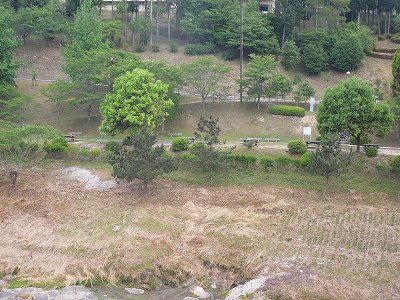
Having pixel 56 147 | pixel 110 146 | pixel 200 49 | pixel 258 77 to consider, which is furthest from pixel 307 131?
pixel 200 49

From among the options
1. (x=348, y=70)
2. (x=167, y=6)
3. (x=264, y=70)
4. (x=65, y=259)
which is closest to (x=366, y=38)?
(x=348, y=70)

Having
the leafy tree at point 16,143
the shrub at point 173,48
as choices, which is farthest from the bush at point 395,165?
the shrub at point 173,48

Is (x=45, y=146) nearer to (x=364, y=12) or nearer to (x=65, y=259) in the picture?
(x=65, y=259)

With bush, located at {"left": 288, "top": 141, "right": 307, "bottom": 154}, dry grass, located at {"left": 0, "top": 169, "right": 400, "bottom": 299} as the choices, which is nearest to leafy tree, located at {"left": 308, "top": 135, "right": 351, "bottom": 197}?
dry grass, located at {"left": 0, "top": 169, "right": 400, "bottom": 299}

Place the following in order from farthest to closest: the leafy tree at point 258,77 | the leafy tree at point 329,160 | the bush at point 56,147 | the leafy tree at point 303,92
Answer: the leafy tree at point 303,92 < the leafy tree at point 258,77 < the bush at point 56,147 < the leafy tree at point 329,160

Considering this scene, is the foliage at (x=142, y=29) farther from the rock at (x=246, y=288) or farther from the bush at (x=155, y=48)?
the rock at (x=246, y=288)

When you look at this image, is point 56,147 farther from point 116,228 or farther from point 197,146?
point 116,228

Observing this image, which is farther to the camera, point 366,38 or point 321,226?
point 366,38
